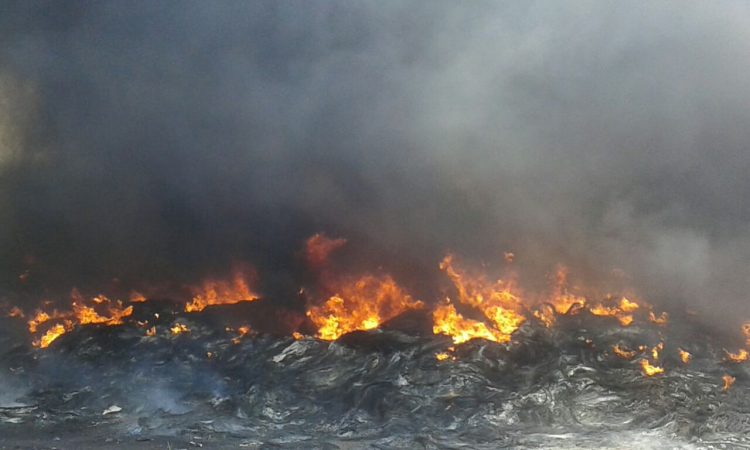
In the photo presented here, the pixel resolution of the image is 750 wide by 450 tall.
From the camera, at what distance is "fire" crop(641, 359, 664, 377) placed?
51.7ft

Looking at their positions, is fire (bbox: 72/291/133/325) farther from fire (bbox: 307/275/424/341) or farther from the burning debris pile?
fire (bbox: 307/275/424/341)

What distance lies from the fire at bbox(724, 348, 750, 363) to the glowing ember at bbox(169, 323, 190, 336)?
14.1 m

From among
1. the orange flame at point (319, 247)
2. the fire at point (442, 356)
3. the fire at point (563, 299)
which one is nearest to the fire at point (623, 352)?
the fire at point (563, 299)

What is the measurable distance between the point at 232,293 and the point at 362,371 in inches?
267

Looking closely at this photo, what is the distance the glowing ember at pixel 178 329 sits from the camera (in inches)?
743

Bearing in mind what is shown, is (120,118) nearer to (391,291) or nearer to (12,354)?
(12,354)

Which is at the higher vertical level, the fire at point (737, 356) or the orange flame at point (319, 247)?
the orange flame at point (319, 247)

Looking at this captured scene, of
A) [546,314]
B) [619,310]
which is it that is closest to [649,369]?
[619,310]

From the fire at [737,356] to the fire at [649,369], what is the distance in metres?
2.04

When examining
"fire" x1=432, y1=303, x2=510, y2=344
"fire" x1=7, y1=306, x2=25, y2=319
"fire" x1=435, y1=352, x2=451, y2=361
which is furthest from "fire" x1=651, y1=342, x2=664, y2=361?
"fire" x1=7, y1=306, x2=25, y2=319

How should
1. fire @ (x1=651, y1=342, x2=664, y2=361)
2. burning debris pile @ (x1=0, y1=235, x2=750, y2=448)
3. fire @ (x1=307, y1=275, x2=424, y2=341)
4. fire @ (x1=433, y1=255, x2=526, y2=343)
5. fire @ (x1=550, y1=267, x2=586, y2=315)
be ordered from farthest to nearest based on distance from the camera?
fire @ (x1=550, y1=267, x2=586, y2=315) < fire @ (x1=307, y1=275, x2=424, y2=341) < fire @ (x1=433, y1=255, x2=526, y2=343) < fire @ (x1=651, y1=342, x2=664, y2=361) < burning debris pile @ (x1=0, y1=235, x2=750, y2=448)

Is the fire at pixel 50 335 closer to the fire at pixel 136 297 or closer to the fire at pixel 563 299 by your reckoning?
the fire at pixel 136 297

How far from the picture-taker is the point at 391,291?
20.6 m

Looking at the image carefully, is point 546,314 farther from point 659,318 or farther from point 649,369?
point 649,369
